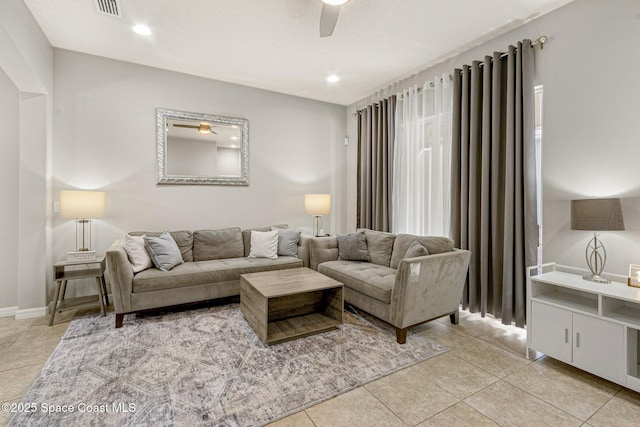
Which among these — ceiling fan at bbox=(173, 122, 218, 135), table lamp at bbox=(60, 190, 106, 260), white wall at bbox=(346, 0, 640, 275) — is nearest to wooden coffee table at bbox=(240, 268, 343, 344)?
table lamp at bbox=(60, 190, 106, 260)

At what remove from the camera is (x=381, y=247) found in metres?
3.71

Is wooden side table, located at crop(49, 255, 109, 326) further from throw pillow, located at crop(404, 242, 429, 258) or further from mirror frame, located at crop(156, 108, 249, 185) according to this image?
throw pillow, located at crop(404, 242, 429, 258)

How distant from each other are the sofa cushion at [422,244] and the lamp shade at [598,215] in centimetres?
103

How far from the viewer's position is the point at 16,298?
332 cm

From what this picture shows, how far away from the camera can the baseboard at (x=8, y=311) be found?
3260mm

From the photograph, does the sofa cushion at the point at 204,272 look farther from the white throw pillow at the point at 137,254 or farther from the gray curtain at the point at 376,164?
the gray curtain at the point at 376,164

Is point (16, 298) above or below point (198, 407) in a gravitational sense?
above

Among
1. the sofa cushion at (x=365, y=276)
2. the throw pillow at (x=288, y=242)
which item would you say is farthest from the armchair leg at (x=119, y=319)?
the sofa cushion at (x=365, y=276)

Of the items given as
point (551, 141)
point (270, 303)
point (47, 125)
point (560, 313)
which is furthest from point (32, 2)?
point (560, 313)

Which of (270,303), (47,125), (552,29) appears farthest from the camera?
(47,125)

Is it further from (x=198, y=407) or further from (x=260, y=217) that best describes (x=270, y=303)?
(x=260, y=217)

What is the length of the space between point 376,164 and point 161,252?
3.14m

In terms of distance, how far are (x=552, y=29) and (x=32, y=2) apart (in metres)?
4.51

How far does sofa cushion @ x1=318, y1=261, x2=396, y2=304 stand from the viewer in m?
2.79
